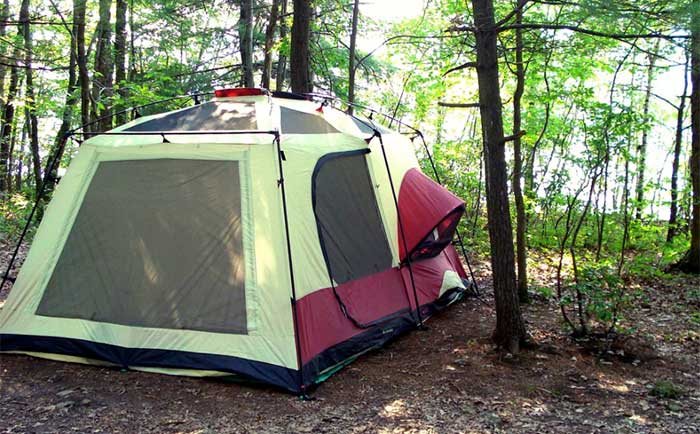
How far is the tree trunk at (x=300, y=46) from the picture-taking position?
731 centimetres

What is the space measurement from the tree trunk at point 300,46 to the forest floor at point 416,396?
419 centimetres

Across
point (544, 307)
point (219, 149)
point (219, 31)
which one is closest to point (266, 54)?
point (219, 31)

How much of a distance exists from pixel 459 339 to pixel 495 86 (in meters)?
2.44

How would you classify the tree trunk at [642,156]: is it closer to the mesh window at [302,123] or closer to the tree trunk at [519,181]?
the tree trunk at [519,181]

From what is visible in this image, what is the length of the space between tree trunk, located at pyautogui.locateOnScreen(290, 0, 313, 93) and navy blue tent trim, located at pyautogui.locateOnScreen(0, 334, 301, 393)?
14.8 feet

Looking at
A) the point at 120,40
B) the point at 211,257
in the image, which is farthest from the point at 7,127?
the point at 211,257

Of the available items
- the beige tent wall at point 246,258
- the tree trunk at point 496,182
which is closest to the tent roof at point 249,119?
the beige tent wall at point 246,258

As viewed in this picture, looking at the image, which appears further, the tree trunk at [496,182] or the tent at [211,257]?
the tree trunk at [496,182]

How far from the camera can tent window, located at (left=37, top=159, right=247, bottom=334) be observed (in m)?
4.22

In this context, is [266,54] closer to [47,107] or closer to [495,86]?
[495,86]

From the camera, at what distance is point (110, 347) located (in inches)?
167

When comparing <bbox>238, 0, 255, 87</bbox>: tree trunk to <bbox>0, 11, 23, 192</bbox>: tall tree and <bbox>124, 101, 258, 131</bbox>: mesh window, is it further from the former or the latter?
<bbox>0, 11, 23, 192</bbox>: tall tree

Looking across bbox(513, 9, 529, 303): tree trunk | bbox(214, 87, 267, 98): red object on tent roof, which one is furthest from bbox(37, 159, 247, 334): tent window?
bbox(513, 9, 529, 303): tree trunk

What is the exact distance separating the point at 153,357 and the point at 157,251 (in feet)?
2.91
